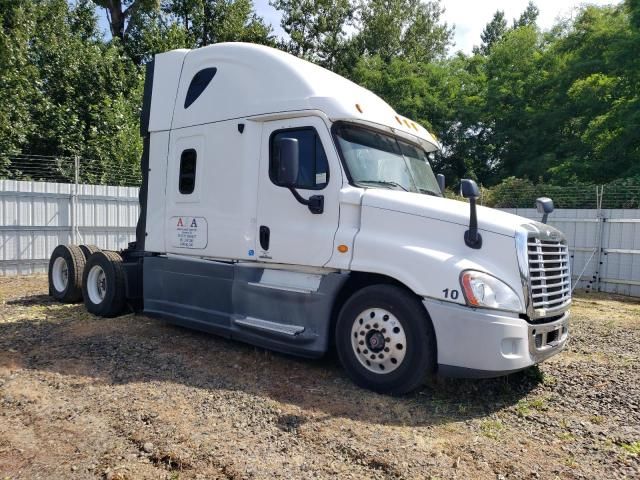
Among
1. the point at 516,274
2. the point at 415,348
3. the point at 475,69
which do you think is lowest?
the point at 415,348

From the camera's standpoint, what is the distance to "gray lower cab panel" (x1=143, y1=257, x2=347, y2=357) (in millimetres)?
5137

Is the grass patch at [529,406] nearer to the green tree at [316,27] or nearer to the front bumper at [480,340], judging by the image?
the front bumper at [480,340]

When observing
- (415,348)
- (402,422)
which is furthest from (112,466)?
(415,348)

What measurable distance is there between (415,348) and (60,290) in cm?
693

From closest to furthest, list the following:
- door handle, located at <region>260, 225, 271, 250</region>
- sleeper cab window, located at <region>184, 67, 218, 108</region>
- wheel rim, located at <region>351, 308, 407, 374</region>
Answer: wheel rim, located at <region>351, 308, 407, 374</region>, door handle, located at <region>260, 225, 271, 250</region>, sleeper cab window, located at <region>184, 67, 218, 108</region>

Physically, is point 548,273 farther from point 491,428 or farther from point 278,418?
point 278,418

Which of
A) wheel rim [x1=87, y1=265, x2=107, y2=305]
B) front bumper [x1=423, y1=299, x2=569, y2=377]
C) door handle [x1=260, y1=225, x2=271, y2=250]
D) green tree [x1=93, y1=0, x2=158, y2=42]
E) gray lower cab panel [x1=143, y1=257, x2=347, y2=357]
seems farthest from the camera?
green tree [x1=93, y1=0, x2=158, y2=42]

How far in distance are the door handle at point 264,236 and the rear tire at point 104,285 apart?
2.96 metres

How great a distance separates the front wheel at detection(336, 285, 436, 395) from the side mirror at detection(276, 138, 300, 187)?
132 centimetres

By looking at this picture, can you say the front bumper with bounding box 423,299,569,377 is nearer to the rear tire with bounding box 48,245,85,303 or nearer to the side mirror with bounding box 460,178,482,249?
the side mirror with bounding box 460,178,482,249

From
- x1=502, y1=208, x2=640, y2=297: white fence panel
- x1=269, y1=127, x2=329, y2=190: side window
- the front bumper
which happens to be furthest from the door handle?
x1=502, y1=208, x2=640, y2=297: white fence panel

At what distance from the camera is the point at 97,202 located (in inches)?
508

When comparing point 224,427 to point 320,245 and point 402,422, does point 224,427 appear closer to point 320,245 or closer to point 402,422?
point 402,422

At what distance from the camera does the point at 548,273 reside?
15.7ft
